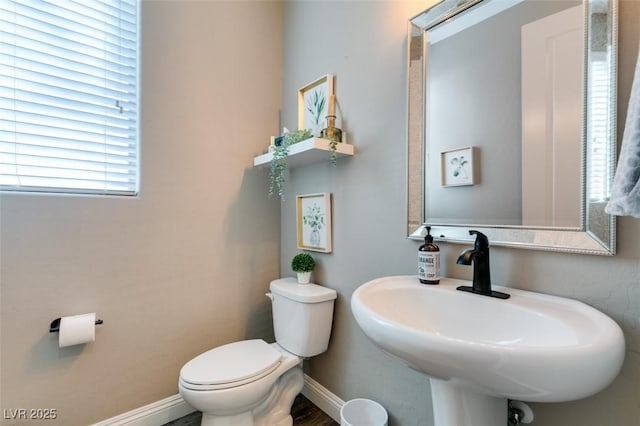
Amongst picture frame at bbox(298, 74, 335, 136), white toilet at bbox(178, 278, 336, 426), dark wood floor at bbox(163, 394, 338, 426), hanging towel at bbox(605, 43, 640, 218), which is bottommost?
dark wood floor at bbox(163, 394, 338, 426)

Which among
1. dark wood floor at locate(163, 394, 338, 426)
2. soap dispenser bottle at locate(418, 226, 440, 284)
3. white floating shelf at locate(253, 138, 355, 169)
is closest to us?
soap dispenser bottle at locate(418, 226, 440, 284)

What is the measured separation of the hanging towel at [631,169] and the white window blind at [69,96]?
5.85 ft

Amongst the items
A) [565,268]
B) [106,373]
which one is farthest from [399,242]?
[106,373]

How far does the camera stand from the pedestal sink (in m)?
0.54

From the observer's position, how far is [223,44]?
5.72 feet

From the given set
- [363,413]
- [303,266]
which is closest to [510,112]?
[303,266]

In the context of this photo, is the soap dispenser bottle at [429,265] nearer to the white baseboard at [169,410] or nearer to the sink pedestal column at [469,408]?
the sink pedestal column at [469,408]

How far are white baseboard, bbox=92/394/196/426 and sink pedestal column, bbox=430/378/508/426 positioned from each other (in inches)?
55.0

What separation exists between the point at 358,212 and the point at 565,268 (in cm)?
80

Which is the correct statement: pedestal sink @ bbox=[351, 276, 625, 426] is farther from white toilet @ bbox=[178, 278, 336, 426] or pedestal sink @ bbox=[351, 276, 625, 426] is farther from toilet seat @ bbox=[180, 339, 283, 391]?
toilet seat @ bbox=[180, 339, 283, 391]

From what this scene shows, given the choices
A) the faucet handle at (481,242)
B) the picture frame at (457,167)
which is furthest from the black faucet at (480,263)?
the picture frame at (457,167)

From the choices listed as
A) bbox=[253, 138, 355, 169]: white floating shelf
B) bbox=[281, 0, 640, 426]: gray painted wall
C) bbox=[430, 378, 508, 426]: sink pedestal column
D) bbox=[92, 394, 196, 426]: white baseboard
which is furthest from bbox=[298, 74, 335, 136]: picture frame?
bbox=[92, 394, 196, 426]: white baseboard

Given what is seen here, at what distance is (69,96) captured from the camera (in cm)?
135

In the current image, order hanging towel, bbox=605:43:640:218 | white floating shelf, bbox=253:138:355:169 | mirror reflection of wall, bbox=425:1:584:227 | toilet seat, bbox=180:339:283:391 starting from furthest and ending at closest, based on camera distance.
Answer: white floating shelf, bbox=253:138:355:169, toilet seat, bbox=180:339:283:391, mirror reflection of wall, bbox=425:1:584:227, hanging towel, bbox=605:43:640:218
